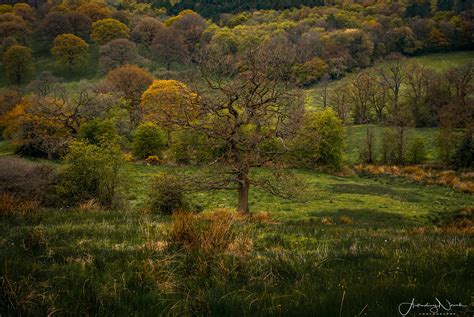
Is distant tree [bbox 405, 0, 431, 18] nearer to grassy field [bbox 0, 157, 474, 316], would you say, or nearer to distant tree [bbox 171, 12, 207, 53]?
distant tree [bbox 171, 12, 207, 53]

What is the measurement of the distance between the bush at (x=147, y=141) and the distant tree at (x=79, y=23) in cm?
11428

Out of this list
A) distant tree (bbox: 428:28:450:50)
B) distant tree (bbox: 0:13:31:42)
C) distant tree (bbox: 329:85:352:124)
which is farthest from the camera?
distant tree (bbox: 428:28:450:50)

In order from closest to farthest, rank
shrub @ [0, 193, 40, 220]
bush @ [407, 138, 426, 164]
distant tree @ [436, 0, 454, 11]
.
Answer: shrub @ [0, 193, 40, 220] → bush @ [407, 138, 426, 164] → distant tree @ [436, 0, 454, 11]

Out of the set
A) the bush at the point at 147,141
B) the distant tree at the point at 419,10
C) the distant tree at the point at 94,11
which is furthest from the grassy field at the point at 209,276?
the distant tree at the point at 419,10

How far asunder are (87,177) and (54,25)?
476 feet

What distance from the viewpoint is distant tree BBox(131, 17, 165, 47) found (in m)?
153

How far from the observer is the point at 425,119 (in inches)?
3388

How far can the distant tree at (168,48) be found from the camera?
137 meters

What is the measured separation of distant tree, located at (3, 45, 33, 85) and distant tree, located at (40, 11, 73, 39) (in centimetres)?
3622

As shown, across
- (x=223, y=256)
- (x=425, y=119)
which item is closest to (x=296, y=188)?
(x=223, y=256)

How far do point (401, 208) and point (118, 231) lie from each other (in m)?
32.2

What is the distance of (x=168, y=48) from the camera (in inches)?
5413

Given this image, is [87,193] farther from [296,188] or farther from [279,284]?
[279,284]
